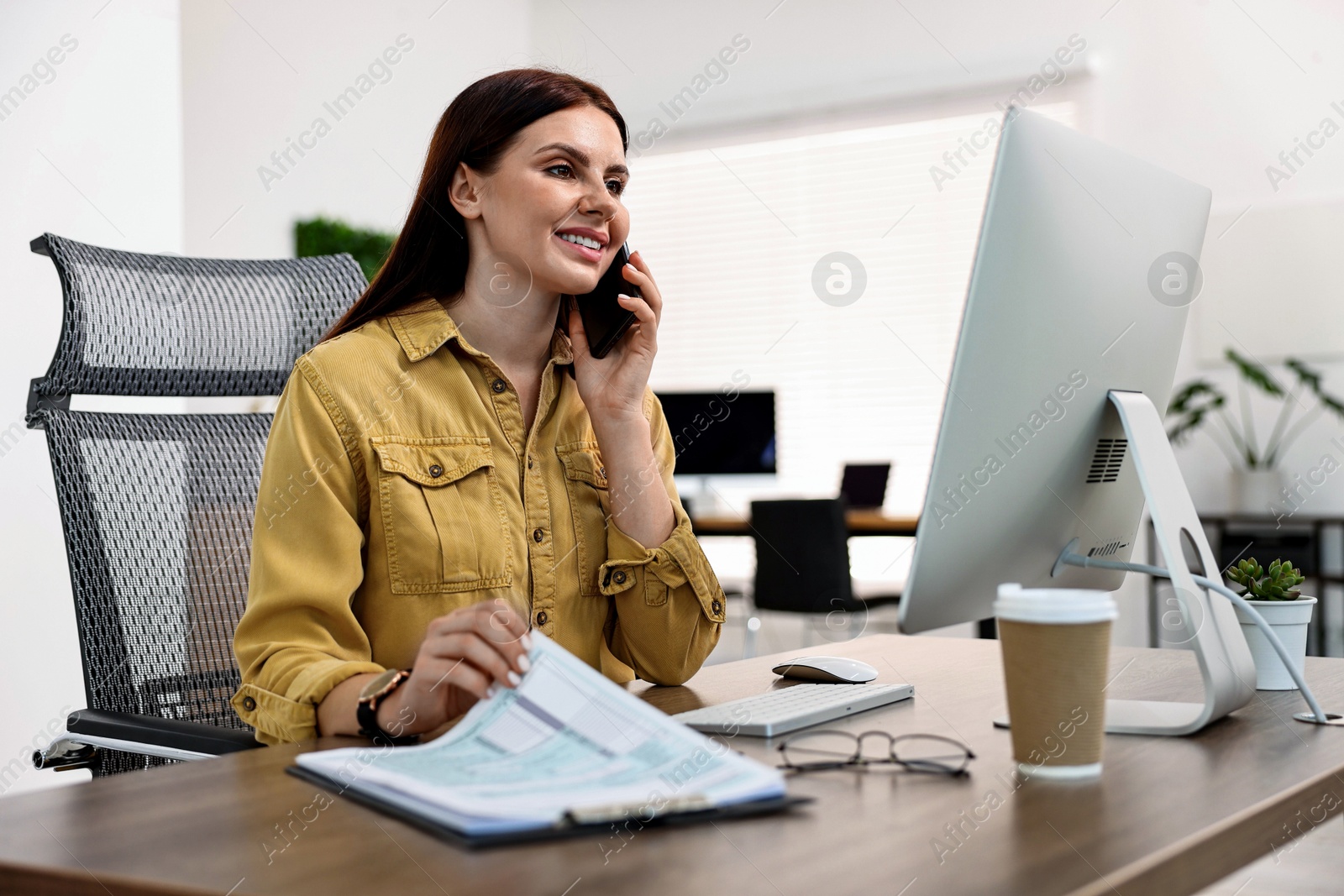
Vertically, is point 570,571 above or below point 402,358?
below

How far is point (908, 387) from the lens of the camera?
5430 mm

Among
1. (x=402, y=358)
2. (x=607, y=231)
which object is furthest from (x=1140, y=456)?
(x=402, y=358)

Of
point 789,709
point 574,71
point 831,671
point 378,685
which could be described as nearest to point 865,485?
point 574,71

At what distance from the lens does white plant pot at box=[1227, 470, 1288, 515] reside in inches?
179

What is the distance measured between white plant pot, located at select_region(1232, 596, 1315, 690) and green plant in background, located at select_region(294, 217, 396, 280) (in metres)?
4.00

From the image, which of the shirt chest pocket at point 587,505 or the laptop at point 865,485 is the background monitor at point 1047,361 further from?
the laptop at point 865,485

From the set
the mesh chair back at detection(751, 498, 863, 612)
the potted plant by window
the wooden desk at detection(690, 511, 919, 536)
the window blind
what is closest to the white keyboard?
the mesh chair back at detection(751, 498, 863, 612)

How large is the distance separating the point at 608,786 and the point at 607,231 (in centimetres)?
83

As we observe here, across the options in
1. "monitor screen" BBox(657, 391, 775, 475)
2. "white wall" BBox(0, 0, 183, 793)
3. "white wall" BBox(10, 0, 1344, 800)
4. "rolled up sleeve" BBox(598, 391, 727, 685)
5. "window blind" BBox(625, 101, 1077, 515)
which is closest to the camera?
"rolled up sleeve" BBox(598, 391, 727, 685)

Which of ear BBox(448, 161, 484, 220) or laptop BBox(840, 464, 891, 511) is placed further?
laptop BBox(840, 464, 891, 511)

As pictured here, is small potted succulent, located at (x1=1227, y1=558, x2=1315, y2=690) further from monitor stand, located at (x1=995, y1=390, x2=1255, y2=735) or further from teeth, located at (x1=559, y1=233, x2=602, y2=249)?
teeth, located at (x1=559, y1=233, x2=602, y2=249)

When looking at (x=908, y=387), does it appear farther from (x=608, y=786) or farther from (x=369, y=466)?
(x=608, y=786)

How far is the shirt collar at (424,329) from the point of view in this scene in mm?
1318

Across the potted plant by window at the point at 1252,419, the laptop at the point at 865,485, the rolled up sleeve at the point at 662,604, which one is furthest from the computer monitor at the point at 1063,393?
the laptop at the point at 865,485
